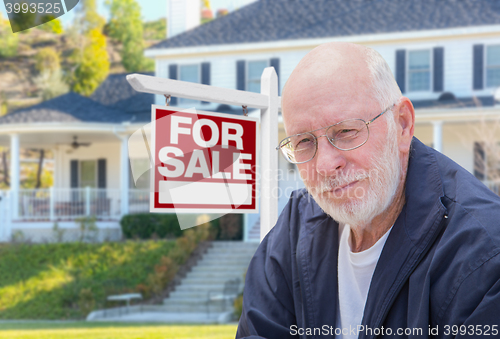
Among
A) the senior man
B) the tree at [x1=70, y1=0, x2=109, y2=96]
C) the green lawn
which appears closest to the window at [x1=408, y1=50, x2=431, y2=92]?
the green lawn

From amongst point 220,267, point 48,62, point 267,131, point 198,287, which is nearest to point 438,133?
point 220,267

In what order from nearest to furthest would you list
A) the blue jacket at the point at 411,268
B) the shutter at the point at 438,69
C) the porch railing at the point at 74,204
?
the blue jacket at the point at 411,268 → the shutter at the point at 438,69 → the porch railing at the point at 74,204

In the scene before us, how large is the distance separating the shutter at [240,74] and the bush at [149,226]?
16.3 feet

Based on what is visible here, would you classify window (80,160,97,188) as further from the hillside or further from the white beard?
the hillside

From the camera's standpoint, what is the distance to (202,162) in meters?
A: 2.43

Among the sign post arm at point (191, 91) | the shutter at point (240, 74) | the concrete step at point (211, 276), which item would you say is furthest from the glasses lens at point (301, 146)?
the shutter at point (240, 74)

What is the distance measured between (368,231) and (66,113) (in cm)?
1867

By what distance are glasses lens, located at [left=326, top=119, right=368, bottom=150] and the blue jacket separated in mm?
212

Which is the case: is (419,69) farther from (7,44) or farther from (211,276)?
(7,44)

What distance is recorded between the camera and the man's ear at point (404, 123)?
1.79m

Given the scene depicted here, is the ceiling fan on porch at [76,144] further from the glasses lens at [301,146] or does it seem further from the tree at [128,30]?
the tree at [128,30]

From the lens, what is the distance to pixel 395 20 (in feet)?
57.6

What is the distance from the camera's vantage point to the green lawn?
370 inches

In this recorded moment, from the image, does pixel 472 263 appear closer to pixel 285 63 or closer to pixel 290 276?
pixel 290 276
